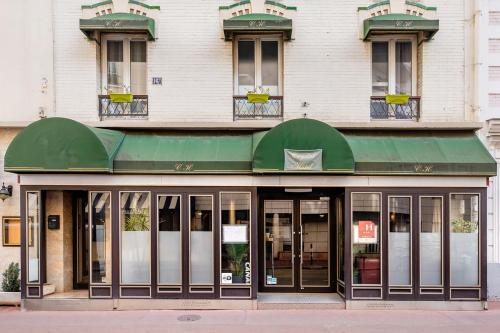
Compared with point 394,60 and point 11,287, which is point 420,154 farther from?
point 11,287

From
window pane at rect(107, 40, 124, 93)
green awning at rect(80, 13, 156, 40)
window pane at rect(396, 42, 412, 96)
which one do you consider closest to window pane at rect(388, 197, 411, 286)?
window pane at rect(396, 42, 412, 96)

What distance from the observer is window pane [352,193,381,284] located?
34.3ft

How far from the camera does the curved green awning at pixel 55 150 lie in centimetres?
960

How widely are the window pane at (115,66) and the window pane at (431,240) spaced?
8.41 metres

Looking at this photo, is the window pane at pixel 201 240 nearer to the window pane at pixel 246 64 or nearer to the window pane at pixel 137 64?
the window pane at pixel 246 64

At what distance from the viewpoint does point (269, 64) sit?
11.4 meters

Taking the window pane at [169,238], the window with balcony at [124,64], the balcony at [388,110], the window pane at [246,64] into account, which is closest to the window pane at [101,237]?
the window pane at [169,238]

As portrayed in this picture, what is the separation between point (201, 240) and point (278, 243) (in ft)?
7.55

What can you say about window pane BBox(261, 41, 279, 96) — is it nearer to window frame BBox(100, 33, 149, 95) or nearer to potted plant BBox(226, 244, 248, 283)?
window frame BBox(100, 33, 149, 95)

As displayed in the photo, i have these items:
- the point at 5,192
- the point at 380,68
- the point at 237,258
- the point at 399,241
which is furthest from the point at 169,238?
the point at 380,68

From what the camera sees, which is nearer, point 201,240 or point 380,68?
point 201,240

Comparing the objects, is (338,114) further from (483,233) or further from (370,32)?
(483,233)

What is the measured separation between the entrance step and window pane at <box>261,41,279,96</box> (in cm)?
554

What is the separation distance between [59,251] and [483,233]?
35.3ft
